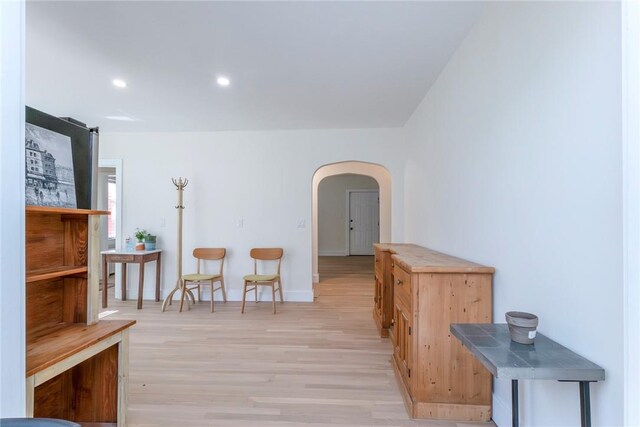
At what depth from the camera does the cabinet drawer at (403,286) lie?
6.22ft

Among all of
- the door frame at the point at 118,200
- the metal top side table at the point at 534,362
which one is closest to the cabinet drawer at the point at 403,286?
the metal top side table at the point at 534,362

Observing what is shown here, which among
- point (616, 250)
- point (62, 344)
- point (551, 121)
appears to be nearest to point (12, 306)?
point (62, 344)

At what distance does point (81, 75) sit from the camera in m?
2.66

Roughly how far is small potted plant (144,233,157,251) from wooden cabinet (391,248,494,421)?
3998 mm

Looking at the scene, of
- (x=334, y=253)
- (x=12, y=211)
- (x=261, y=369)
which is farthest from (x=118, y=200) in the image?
(x=334, y=253)

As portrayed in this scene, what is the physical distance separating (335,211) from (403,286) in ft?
23.5

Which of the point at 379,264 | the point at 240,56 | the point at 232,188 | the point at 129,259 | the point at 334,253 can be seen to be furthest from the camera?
the point at 334,253

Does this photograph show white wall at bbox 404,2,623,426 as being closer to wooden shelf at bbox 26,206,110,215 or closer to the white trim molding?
the white trim molding

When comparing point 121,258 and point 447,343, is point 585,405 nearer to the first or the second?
point 447,343

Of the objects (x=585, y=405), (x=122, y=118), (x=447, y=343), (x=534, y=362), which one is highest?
(x=122, y=118)

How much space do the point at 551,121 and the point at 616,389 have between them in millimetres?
1036

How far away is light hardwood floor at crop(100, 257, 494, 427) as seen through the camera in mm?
1837

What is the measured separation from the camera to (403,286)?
207cm

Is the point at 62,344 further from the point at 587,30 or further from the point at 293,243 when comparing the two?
the point at 293,243
